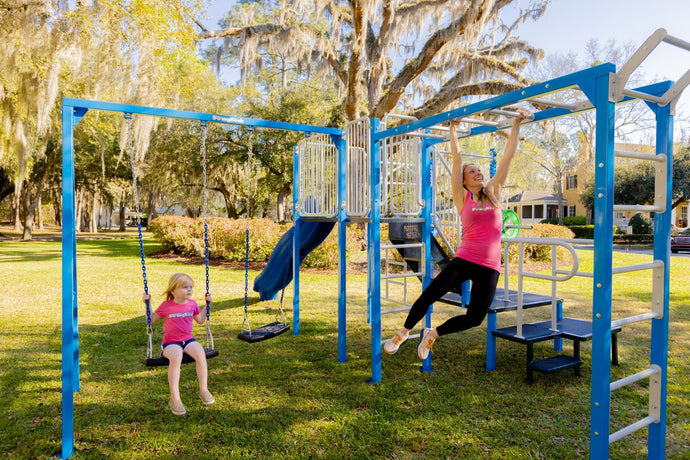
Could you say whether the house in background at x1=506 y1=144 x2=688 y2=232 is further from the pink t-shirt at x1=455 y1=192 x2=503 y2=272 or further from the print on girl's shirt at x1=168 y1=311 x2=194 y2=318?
the print on girl's shirt at x1=168 y1=311 x2=194 y2=318

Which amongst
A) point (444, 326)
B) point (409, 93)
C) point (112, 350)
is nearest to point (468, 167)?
point (444, 326)

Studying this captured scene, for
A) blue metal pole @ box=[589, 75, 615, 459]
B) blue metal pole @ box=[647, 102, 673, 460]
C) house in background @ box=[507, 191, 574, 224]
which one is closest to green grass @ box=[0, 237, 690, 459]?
blue metal pole @ box=[647, 102, 673, 460]

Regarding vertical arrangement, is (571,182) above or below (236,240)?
above

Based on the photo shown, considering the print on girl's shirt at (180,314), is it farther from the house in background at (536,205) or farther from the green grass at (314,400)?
the house in background at (536,205)

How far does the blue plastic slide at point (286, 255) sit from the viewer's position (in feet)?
19.4

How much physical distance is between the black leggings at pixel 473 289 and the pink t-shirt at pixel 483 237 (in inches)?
2.1

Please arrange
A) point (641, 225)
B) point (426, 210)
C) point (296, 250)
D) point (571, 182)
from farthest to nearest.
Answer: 1. point (571, 182)
2. point (641, 225)
3. point (296, 250)
4. point (426, 210)

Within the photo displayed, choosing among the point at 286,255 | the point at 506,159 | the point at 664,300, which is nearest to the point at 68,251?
the point at 506,159

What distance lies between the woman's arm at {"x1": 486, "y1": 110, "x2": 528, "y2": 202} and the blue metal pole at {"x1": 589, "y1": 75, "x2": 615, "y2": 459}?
0.60m

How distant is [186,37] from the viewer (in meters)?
11.9

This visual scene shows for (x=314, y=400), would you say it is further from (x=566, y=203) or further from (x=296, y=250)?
(x=566, y=203)

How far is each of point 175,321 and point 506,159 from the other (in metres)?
2.74

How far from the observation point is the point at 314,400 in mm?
3715

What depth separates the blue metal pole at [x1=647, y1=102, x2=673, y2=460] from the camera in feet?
8.95
